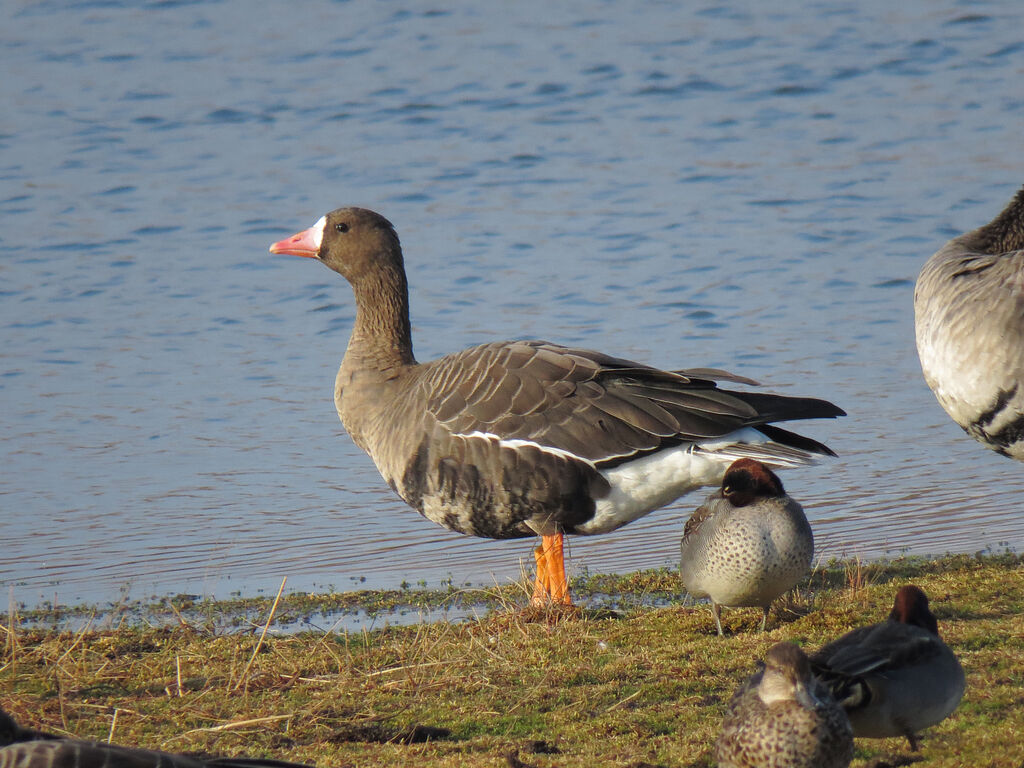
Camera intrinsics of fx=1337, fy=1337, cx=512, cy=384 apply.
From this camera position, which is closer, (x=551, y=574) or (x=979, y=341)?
(x=979, y=341)

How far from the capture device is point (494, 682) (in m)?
5.12

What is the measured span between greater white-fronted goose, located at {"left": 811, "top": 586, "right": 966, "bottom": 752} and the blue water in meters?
2.78

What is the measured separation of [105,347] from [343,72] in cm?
745

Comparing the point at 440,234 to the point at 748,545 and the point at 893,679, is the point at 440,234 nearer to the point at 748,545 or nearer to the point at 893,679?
the point at 748,545

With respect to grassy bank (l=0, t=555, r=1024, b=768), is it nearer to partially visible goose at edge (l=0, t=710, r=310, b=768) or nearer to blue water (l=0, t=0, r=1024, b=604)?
partially visible goose at edge (l=0, t=710, r=310, b=768)

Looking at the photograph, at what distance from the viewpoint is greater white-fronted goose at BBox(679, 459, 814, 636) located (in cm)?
551

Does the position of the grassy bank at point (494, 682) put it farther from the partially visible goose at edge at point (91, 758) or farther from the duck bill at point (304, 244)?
the duck bill at point (304, 244)

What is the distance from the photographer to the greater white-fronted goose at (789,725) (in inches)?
145

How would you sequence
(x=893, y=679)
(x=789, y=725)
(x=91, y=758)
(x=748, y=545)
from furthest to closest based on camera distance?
(x=748, y=545) → (x=893, y=679) → (x=789, y=725) → (x=91, y=758)

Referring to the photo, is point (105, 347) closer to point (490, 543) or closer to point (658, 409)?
point (490, 543)

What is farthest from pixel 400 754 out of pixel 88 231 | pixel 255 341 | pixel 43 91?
pixel 43 91

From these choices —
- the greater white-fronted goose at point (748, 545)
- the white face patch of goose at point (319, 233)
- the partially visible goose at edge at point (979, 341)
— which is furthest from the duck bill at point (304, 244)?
the partially visible goose at edge at point (979, 341)

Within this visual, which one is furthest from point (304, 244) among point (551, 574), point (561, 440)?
point (551, 574)

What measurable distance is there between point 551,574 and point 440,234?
7.27 meters
